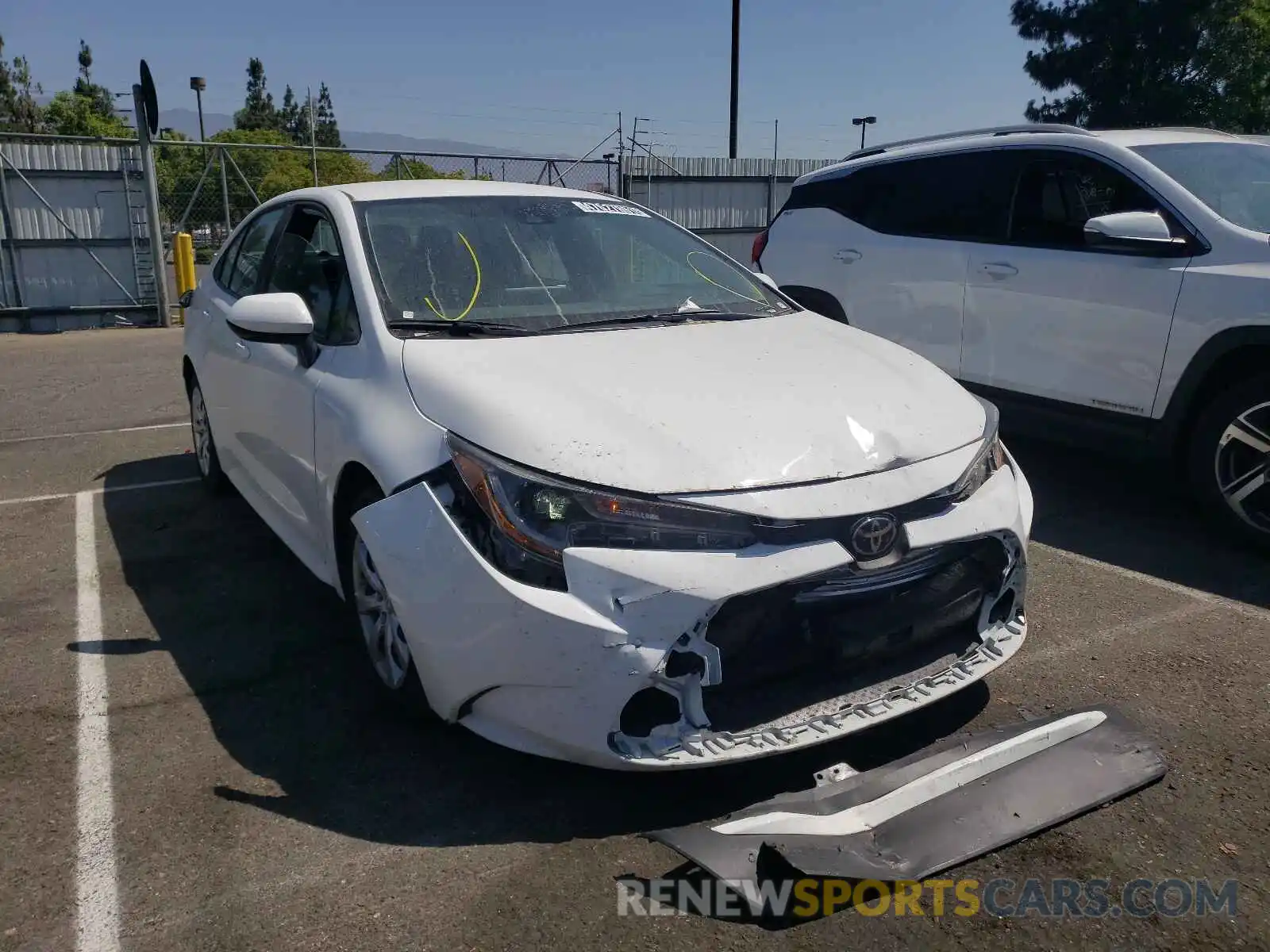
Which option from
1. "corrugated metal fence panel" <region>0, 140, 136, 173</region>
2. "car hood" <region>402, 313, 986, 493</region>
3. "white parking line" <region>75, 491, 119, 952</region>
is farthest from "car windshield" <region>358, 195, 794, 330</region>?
"corrugated metal fence panel" <region>0, 140, 136, 173</region>

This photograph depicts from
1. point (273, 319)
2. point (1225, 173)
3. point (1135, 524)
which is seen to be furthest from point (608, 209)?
point (1225, 173)

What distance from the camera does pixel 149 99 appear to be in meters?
13.5

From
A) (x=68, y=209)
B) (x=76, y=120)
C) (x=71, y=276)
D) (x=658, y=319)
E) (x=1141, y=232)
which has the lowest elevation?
(x=71, y=276)

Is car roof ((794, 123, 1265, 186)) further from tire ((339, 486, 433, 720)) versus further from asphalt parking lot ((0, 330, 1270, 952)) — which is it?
tire ((339, 486, 433, 720))

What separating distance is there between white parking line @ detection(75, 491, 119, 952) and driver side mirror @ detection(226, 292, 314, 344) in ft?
4.36

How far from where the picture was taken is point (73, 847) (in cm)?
275

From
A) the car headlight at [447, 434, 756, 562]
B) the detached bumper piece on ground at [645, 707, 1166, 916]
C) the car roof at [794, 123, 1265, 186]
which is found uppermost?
the car roof at [794, 123, 1265, 186]

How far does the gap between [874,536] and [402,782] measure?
149cm

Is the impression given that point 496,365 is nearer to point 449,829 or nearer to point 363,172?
point 449,829

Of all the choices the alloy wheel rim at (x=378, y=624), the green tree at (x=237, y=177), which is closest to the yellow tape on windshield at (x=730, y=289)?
the alloy wheel rim at (x=378, y=624)

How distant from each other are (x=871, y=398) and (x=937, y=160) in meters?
3.67

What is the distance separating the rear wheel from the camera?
310cm

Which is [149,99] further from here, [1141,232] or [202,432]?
[1141,232]

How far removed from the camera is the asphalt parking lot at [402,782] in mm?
2418
